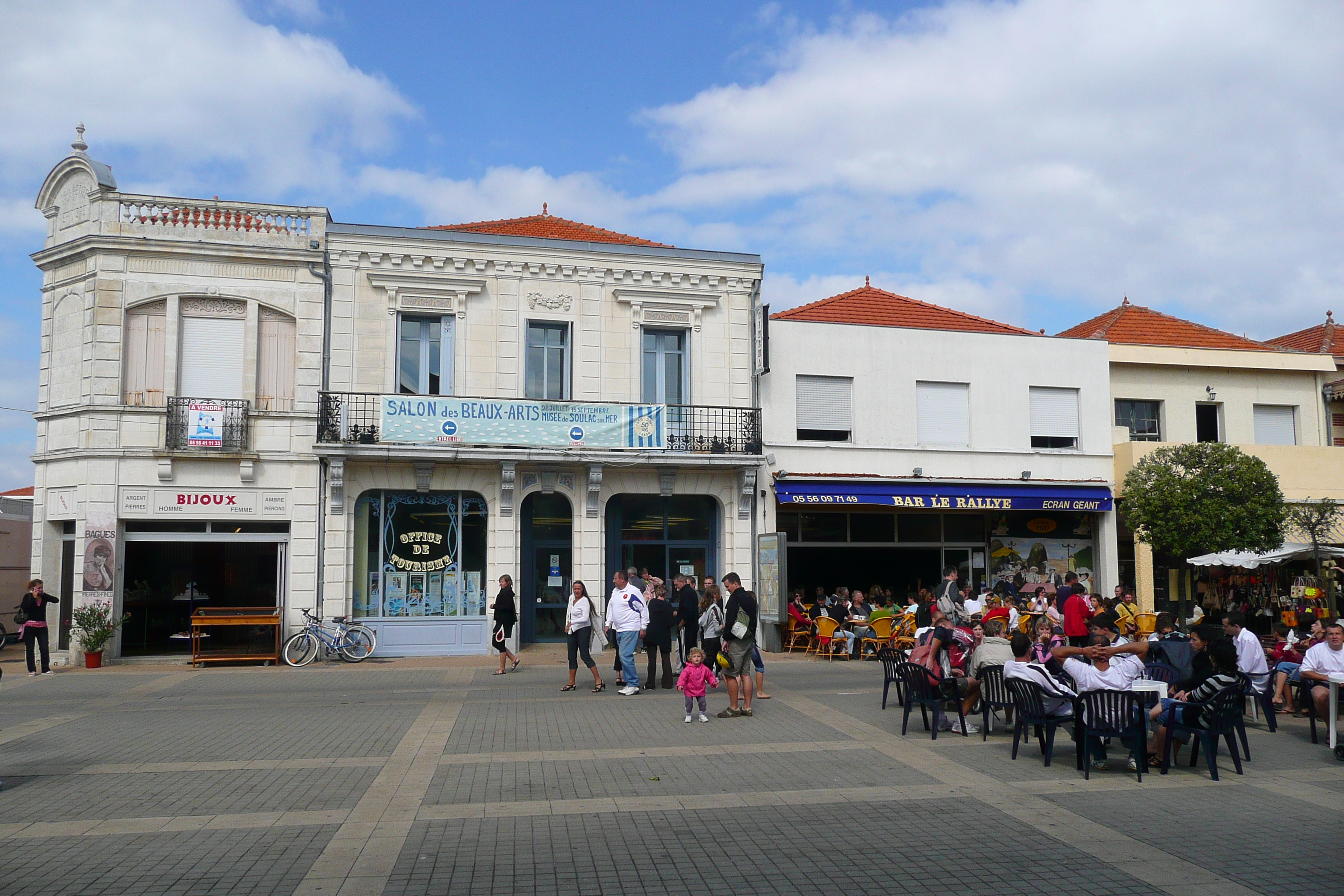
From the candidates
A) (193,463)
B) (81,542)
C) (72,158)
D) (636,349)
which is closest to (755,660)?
(636,349)

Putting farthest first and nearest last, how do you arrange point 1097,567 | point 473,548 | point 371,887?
point 1097,567 < point 473,548 < point 371,887

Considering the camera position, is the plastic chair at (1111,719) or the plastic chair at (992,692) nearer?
the plastic chair at (1111,719)

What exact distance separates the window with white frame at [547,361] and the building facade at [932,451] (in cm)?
421

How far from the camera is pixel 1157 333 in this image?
25578mm

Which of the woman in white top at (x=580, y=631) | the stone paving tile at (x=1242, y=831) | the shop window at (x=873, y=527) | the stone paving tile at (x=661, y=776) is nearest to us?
the stone paving tile at (x=1242, y=831)

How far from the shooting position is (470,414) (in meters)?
19.0

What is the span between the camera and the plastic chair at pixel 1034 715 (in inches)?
354

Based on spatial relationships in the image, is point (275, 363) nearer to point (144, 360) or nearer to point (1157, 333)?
point (144, 360)

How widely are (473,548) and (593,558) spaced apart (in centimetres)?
240

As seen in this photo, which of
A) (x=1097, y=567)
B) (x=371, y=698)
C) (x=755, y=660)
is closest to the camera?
(x=755, y=660)

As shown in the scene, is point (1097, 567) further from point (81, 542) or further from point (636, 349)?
point (81, 542)

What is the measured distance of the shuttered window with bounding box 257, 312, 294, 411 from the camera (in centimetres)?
1900

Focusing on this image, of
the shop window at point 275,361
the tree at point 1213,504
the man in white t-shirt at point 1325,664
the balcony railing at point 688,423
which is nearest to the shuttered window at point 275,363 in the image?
the shop window at point 275,361

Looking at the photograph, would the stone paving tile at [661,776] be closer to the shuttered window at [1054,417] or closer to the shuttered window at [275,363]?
the shuttered window at [275,363]
